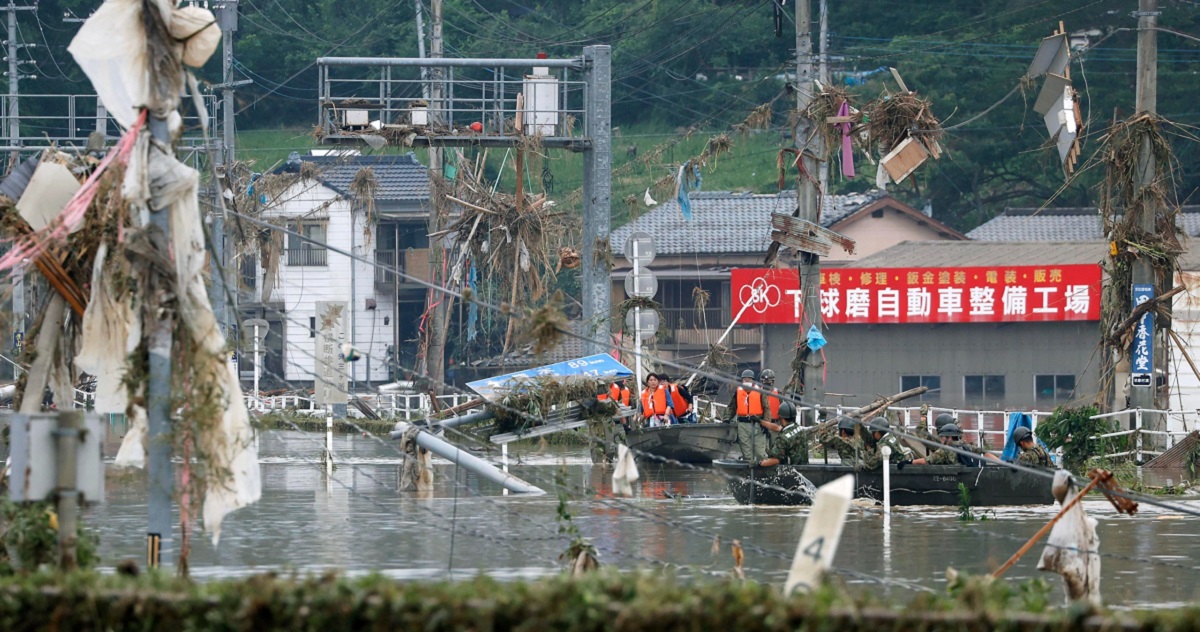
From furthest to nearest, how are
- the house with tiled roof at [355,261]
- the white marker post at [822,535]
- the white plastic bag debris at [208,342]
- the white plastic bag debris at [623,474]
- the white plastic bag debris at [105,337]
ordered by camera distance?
the house with tiled roof at [355,261], the white plastic bag debris at [623,474], the white plastic bag debris at [105,337], the white plastic bag debris at [208,342], the white marker post at [822,535]

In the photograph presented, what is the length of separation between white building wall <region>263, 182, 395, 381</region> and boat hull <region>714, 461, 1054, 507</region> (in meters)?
33.2

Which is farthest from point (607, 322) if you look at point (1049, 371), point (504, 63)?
point (1049, 371)

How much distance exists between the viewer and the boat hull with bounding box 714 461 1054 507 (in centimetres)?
2111

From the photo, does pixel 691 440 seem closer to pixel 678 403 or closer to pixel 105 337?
pixel 678 403

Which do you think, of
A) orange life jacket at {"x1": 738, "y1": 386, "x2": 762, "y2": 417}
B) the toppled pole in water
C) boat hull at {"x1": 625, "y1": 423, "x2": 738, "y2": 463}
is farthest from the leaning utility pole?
the toppled pole in water

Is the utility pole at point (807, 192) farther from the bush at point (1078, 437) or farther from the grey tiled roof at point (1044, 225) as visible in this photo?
the grey tiled roof at point (1044, 225)

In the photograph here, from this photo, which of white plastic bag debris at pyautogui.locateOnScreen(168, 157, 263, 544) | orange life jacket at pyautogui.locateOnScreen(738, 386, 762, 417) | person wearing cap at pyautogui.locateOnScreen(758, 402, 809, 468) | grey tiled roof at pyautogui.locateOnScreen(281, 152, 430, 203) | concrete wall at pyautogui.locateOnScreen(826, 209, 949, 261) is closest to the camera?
white plastic bag debris at pyautogui.locateOnScreen(168, 157, 263, 544)

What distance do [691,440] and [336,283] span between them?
2893 centimetres

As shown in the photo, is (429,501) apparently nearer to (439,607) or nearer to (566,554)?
(566,554)

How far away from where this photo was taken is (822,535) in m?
9.32

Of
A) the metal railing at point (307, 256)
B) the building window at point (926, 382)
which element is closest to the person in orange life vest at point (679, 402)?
the building window at point (926, 382)

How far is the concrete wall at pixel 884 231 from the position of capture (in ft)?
169

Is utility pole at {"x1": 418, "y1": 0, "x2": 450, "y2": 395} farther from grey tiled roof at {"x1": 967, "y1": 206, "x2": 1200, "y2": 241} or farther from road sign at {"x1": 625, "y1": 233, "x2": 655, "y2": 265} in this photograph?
grey tiled roof at {"x1": 967, "y1": 206, "x2": 1200, "y2": 241}

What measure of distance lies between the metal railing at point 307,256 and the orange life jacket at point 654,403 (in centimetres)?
2731
